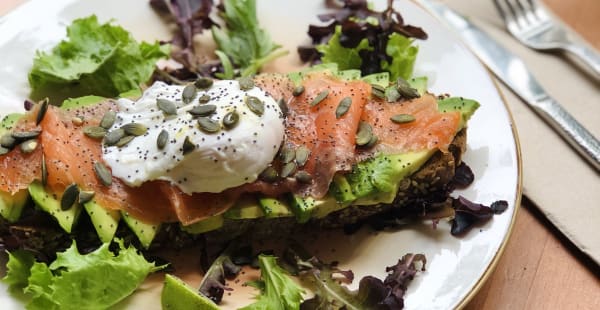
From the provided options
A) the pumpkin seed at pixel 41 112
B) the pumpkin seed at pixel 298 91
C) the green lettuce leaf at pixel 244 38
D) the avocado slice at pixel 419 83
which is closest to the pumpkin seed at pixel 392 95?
the avocado slice at pixel 419 83

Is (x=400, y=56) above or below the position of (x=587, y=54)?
above

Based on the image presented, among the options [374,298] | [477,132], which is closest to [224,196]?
[374,298]

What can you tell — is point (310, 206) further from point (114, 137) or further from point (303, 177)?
point (114, 137)

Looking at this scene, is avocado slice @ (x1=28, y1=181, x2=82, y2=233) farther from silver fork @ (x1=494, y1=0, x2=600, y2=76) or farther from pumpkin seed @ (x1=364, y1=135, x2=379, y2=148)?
silver fork @ (x1=494, y1=0, x2=600, y2=76)

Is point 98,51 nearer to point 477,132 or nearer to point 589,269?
point 477,132

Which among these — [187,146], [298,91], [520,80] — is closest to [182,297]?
[187,146]

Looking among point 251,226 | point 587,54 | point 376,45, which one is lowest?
point 251,226
